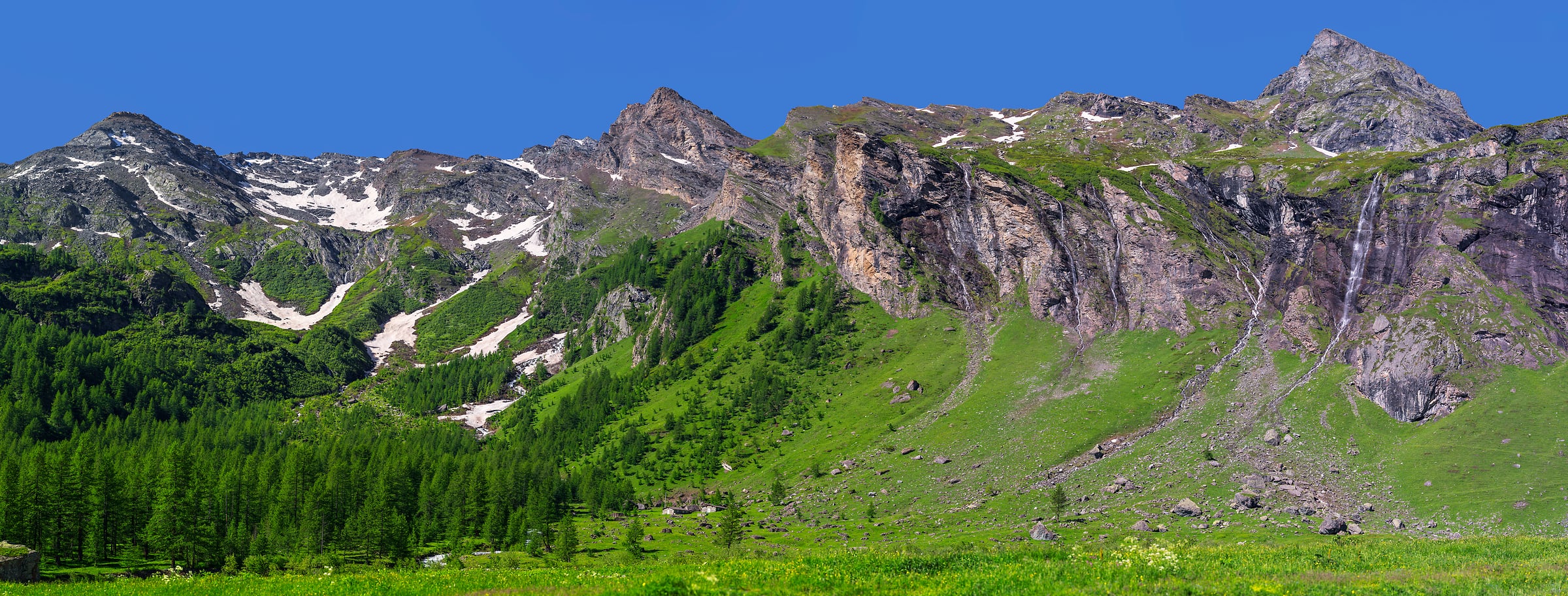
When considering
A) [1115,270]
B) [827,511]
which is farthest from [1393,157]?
[827,511]

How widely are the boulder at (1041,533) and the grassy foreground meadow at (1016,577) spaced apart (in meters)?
53.0

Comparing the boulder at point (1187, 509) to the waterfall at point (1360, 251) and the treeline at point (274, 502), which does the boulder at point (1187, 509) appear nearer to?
the waterfall at point (1360, 251)

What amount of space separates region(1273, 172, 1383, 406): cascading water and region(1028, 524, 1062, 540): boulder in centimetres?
5472

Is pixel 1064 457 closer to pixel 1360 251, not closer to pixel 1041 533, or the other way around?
pixel 1041 533

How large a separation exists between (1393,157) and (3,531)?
256 meters

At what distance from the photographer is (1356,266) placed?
156 meters

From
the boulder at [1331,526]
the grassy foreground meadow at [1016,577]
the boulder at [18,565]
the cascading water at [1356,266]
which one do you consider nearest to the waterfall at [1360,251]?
the cascading water at [1356,266]

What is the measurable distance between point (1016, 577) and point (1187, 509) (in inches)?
3366

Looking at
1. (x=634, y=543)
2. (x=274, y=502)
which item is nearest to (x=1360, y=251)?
(x=634, y=543)

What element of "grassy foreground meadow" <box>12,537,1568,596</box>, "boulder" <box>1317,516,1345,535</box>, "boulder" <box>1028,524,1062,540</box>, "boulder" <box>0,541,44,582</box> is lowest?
"boulder" <box>1317,516,1345,535</box>

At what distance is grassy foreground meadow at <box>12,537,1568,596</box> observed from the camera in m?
29.4

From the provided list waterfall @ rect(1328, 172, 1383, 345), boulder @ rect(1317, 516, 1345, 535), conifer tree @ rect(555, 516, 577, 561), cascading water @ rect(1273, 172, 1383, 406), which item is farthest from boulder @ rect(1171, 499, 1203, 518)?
conifer tree @ rect(555, 516, 577, 561)

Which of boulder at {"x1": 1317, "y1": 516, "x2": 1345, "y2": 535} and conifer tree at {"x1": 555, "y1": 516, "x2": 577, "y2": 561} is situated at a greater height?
conifer tree at {"x1": 555, "y1": 516, "x2": 577, "y2": 561}

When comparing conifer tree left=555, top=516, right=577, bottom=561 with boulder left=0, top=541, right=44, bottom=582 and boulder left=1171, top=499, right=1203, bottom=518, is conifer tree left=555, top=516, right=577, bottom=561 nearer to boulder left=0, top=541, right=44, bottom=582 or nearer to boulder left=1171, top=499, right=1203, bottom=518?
boulder left=0, top=541, right=44, bottom=582
